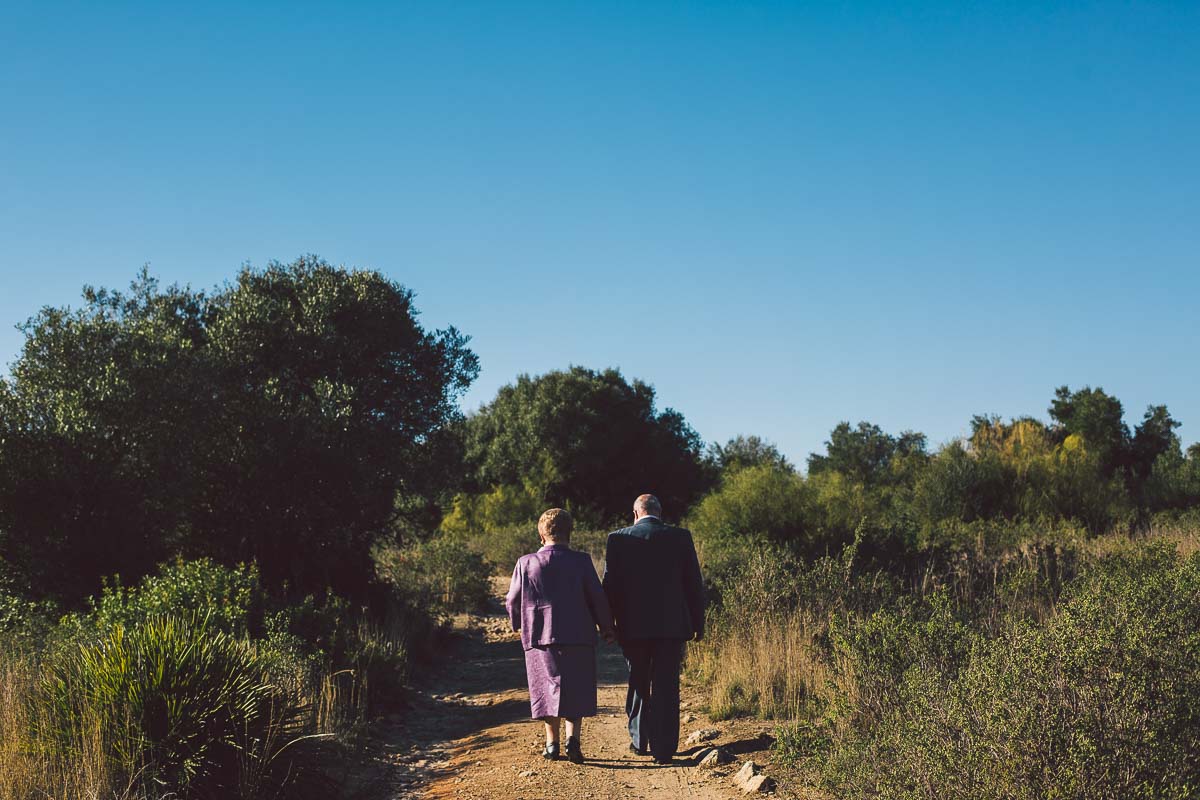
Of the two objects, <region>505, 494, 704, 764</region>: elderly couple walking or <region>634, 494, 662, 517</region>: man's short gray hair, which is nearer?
<region>505, 494, 704, 764</region>: elderly couple walking

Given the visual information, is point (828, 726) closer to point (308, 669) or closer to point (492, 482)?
point (308, 669)

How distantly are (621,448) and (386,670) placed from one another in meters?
25.7

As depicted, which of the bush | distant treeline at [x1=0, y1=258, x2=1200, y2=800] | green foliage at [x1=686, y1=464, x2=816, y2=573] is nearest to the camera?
the bush

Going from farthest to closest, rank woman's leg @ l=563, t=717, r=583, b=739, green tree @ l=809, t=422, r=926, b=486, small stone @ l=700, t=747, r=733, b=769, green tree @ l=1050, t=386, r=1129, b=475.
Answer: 1. green tree @ l=809, t=422, r=926, b=486
2. green tree @ l=1050, t=386, r=1129, b=475
3. woman's leg @ l=563, t=717, r=583, b=739
4. small stone @ l=700, t=747, r=733, b=769

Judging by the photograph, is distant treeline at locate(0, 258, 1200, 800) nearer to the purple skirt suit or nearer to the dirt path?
the dirt path

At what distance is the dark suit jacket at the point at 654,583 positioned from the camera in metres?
7.42

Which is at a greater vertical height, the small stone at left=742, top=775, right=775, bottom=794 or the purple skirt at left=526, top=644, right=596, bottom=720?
the purple skirt at left=526, top=644, right=596, bottom=720

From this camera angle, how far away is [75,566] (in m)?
13.3

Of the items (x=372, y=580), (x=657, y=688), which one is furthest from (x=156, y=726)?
(x=372, y=580)

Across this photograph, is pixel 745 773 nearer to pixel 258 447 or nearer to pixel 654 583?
pixel 654 583

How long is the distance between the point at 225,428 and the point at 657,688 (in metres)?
9.27

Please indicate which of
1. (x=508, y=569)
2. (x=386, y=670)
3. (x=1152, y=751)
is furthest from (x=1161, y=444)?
(x=1152, y=751)

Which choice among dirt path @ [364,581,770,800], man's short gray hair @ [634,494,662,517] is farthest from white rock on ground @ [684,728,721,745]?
man's short gray hair @ [634,494,662,517]

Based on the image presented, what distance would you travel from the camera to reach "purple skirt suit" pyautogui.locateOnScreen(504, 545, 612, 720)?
24.4 ft
